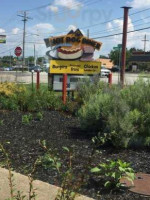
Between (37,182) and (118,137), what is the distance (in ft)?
6.22

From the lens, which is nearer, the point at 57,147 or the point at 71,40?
the point at 57,147

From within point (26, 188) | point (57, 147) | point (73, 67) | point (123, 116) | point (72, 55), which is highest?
point (72, 55)

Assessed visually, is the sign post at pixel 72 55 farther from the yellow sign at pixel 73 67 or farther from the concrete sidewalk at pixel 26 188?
the concrete sidewalk at pixel 26 188

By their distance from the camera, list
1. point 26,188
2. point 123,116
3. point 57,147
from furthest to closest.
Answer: point 123,116 → point 57,147 → point 26,188

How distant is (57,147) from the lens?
6199 millimetres

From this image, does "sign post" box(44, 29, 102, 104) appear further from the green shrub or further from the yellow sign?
the green shrub

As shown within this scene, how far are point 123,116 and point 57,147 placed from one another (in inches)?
51.0

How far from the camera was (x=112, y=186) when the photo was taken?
451cm

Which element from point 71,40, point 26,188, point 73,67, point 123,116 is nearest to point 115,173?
point 26,188

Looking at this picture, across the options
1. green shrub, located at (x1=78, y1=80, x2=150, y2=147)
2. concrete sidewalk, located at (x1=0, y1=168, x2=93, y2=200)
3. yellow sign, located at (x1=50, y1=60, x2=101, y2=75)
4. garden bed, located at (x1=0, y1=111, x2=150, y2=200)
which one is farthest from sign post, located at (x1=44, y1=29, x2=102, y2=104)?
concrete sidewalk, located at (x1=0, y1=168, x2=93, y2=200)

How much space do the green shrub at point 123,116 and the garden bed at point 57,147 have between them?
0.72 feet

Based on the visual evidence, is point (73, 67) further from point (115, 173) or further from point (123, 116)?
point (115, 173)

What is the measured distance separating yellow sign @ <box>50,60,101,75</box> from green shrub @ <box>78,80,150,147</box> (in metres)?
6.96

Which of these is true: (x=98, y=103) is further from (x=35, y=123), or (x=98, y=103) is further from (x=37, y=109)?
(x=37, y=109)
